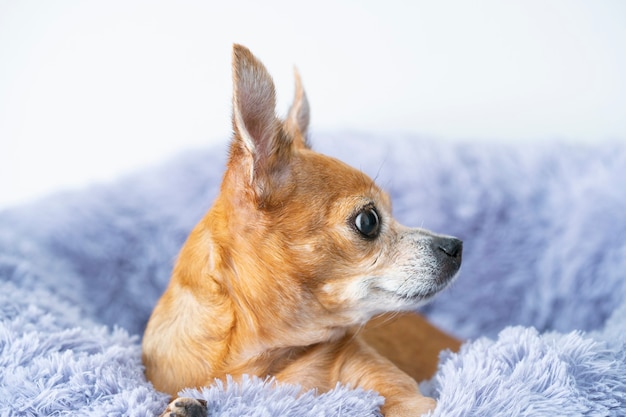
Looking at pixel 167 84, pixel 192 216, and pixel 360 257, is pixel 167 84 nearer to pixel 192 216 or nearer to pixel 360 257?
pixel 192 216

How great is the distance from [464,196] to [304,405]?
173 centimetres

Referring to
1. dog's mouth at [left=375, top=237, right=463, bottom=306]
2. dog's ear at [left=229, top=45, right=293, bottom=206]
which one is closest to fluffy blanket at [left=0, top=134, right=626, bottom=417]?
dog's mouth at [left=375, top=237, right=463, bottom=306]

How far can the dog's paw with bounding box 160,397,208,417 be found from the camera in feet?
4.99

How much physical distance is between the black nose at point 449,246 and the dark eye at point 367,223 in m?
0.17

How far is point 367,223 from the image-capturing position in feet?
5.84

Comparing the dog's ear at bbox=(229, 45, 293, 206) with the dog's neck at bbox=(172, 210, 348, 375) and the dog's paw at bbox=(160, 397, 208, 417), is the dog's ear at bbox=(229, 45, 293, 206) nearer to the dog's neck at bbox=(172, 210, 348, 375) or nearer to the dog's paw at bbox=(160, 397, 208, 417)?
the dog's neck at bbox=(172, 210, 348, 375)

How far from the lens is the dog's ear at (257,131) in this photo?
1.59m

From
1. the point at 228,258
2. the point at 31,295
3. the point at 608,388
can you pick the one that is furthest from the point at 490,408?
the point at 31,295

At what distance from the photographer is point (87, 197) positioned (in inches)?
113

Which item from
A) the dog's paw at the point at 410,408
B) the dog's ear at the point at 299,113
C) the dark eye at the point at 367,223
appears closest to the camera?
the dog's paw at the point at 410,408

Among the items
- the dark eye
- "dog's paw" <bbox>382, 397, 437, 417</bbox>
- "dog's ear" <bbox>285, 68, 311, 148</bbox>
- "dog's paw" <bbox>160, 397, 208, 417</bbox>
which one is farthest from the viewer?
"dog's ear" <bbox>285, 68, 311, 148</bbox>

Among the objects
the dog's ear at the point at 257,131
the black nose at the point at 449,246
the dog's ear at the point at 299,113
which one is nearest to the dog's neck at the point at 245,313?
the dog's ear at the point at 257,131

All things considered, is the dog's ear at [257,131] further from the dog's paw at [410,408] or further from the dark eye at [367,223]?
the dog's paw at [410,408]

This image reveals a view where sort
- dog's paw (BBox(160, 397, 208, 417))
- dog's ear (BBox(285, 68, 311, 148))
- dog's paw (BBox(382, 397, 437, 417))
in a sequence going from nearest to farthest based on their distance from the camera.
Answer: dog's paw (BBox(160, 397, 208, 417))
dog's paw (BBox(382, 397, 437, 417))
dog's ear (BBox(285, 68, 311, 148))
